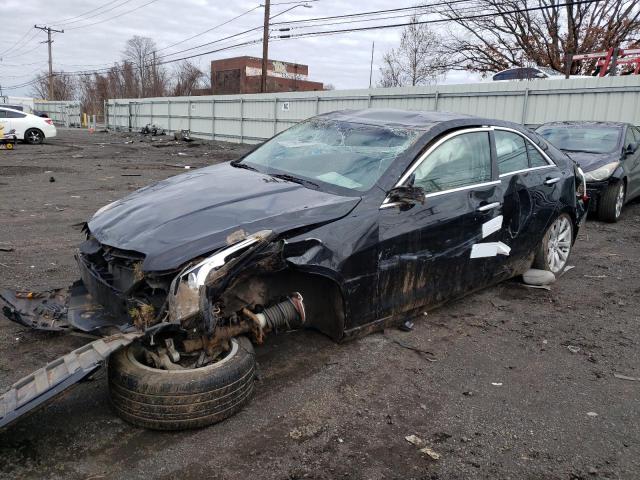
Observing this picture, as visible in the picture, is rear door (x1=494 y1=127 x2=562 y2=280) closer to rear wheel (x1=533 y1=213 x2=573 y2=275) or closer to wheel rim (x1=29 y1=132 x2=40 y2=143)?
rear wheel (x1=533 y1=213 x2=573 y2=275)

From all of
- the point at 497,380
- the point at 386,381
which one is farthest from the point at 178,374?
the point at 497,380

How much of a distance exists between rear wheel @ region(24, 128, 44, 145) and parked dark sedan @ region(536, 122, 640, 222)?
23.0 meters

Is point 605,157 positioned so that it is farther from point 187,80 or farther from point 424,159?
point 187,80

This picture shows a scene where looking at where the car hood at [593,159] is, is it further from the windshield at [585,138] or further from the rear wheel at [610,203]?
A: the rear wheel at [610,203]

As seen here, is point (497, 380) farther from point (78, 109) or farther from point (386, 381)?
point (78, 109)

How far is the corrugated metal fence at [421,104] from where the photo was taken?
43.4 feet

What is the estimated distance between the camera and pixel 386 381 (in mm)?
3277

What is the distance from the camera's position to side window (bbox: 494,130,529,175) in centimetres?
458

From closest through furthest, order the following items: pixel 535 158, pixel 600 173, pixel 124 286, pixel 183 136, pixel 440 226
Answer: pixel 124 286
pixel 440 226
pixel 535 158
pixel 600 173
pixel 183 136

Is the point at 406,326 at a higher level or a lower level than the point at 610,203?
lower

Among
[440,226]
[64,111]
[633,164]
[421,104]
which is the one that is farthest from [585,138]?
[64,111]

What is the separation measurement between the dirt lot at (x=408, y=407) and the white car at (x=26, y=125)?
21857 mm

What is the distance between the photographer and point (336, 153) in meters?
4.05

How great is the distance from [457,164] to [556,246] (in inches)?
82.0
